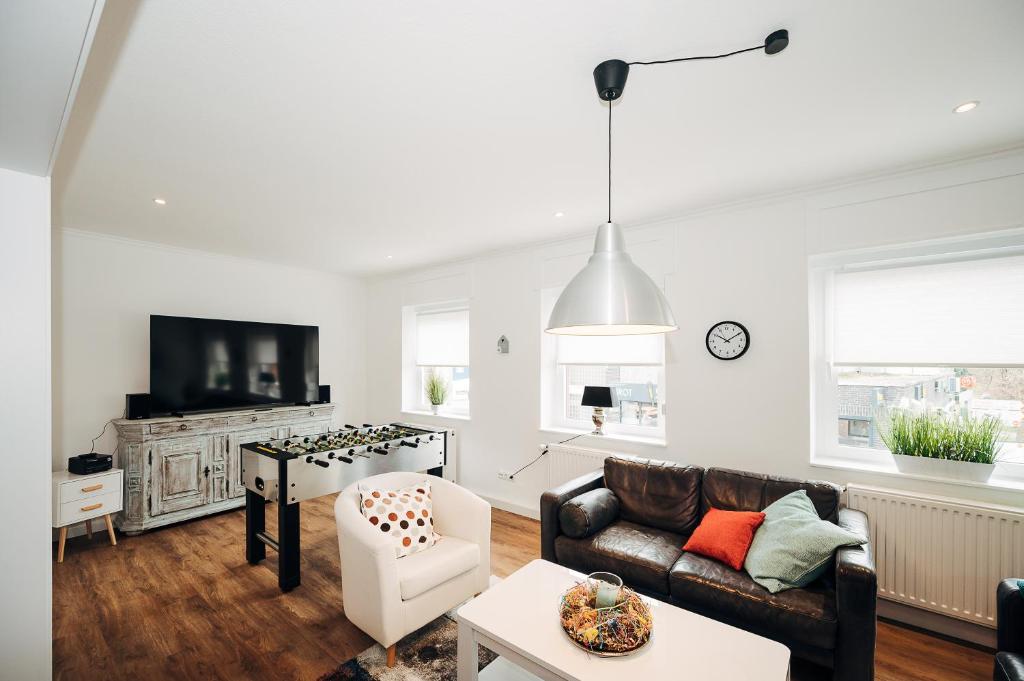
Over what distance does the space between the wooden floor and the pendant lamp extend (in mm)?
2055

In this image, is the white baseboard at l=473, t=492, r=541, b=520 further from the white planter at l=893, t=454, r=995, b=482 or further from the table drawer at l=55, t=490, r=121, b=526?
the table drawer at l=55, t=490, r=121, b=526

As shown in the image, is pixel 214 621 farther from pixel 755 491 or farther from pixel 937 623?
pixel 937 623

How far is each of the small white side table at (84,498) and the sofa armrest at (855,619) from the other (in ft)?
16.1

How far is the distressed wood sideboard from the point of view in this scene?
3.80 metres

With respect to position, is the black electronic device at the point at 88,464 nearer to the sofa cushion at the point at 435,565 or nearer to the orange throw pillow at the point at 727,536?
the sofa cushion at the point at 435,565

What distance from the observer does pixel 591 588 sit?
178 centimetres

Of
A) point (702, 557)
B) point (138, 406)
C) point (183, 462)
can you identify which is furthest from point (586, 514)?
point (138, 406)

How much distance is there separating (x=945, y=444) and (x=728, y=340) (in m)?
1.29

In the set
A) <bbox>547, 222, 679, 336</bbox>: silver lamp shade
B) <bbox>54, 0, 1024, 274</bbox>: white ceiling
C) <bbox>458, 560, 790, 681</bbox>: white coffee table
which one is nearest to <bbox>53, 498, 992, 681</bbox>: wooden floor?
<bbox>458, 560, 790, 681</bbox>: white coffee table

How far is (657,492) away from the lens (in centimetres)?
298

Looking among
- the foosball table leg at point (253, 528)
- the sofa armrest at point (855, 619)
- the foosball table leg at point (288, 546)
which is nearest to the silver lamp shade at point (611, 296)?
the sofa armrest at point (855, 619)

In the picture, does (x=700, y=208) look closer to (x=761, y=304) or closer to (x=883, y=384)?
(x=761, y=304)

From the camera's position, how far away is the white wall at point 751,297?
8.29 feet

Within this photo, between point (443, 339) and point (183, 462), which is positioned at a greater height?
point (443, 339)
